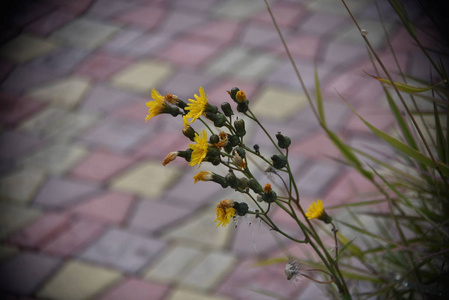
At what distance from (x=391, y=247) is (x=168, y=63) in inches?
72.9

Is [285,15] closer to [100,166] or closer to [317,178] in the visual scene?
[317,178]

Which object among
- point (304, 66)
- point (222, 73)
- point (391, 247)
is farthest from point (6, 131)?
point (391, 247)

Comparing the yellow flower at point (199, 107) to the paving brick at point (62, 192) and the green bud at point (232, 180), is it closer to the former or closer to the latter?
the green bud at point (232, 180)

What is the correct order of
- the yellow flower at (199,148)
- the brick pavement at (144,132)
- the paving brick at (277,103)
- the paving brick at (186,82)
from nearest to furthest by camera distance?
the yellow flower at (199,148) < the brick pavement at (144,132) < the paving brick at (277,103) < the paving brick at (186,82)

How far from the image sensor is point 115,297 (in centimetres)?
174

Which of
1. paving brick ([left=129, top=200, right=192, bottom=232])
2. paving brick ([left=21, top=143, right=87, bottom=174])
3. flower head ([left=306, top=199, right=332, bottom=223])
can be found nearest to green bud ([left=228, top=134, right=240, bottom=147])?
flower head ([left=306, top=199, right=332, bottom=223])

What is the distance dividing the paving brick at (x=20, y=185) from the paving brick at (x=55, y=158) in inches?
1.6

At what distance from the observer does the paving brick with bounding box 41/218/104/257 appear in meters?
1.91

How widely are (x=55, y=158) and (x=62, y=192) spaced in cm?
21

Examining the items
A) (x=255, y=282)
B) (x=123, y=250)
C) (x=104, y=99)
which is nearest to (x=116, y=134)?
(x=104, y=99)

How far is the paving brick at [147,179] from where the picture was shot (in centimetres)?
211

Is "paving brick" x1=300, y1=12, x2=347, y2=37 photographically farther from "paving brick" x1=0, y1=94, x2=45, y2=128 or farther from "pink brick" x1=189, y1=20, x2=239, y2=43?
"paving brick" x1=0, y1=94, x2=45, y2=128

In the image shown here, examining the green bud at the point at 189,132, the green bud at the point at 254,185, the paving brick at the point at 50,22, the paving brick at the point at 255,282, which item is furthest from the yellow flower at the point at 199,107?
the paving brick at the point at 50,22

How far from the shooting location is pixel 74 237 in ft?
6.42
